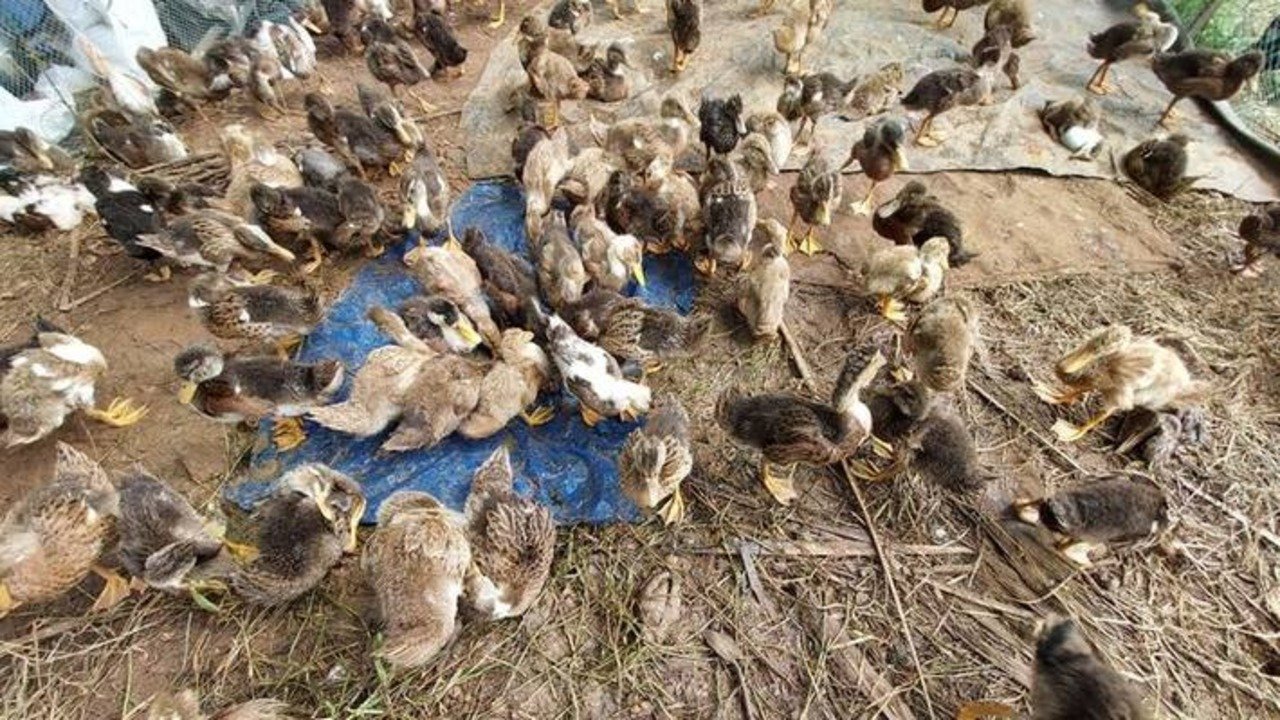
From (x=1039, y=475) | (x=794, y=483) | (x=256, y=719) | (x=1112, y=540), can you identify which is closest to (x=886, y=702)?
(x=794, y=483)

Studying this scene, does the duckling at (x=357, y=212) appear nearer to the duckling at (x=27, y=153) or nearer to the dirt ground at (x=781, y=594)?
the dirt ground at (x=781, y=594)

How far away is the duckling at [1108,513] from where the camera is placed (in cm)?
308

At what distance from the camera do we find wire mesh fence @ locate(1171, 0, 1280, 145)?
6.26 metres

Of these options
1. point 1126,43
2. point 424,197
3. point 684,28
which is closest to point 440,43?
point 684,28

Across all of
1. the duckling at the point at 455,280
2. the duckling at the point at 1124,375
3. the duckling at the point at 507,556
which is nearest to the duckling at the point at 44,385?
the duckling at the point at 455,280

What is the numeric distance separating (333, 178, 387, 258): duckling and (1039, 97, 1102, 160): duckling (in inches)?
230

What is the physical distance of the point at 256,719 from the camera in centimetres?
262

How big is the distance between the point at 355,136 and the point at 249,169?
81 cm

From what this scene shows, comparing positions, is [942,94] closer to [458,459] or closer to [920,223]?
[920,223]

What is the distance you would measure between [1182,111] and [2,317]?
999cm

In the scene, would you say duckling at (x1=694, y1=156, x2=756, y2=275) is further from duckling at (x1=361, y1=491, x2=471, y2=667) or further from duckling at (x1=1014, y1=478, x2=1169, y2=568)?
duckling at (x1=361, y1=491, x2=471, y2=667)

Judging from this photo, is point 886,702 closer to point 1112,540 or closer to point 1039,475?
point 1112,540

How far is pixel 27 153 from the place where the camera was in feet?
16.2

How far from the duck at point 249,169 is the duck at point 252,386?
1.57 m
